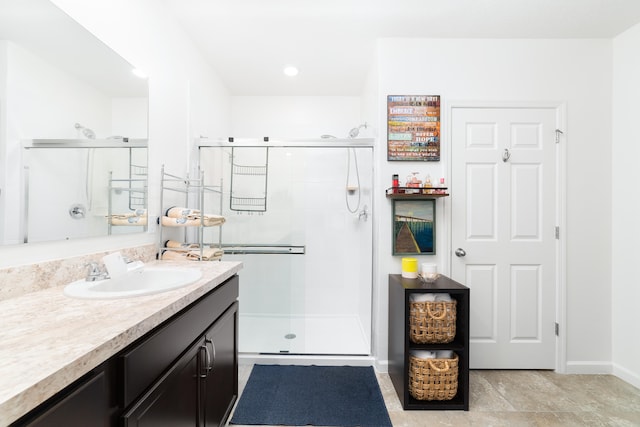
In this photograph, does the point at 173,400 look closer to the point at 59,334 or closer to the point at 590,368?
the point at 59,334

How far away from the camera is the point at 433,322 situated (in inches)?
68.6

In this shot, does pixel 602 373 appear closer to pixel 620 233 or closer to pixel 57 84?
pixel 620 233

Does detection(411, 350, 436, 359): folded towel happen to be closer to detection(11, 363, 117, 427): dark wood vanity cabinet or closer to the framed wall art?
the framed wall art

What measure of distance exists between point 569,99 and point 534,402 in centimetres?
219

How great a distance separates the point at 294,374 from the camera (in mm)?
2074

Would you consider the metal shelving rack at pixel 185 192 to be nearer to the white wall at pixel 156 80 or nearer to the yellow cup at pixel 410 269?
the white wall at pixel 156 80

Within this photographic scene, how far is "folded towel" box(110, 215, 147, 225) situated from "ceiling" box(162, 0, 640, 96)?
1443 millimetres

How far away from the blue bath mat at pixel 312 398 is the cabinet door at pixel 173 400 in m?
0.67

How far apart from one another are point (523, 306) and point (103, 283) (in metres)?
2.69

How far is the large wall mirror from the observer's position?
3.23 feet

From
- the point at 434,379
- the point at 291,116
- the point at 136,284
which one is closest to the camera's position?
the point at 136,284

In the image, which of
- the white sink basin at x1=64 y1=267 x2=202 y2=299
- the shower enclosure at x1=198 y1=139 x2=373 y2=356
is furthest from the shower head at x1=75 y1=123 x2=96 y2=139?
the shower enclosure at x1=198 y1=139 x2=373 y2=356

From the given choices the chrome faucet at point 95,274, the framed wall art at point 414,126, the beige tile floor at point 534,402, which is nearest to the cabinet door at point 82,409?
the chrome faucet at point 95,274

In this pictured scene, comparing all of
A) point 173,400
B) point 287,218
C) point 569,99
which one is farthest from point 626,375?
point 173,400
